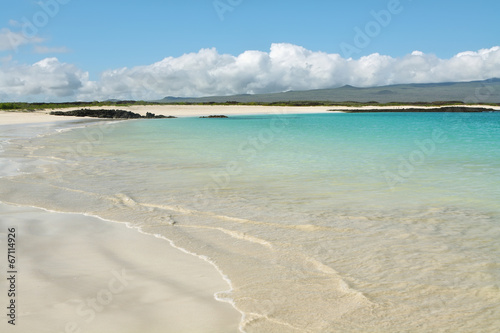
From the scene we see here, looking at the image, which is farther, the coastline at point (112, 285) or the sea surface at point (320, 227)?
the sea surface at point (320, 227)

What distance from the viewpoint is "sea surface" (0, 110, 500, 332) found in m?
4.80

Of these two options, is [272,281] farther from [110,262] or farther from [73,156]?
[73,156]

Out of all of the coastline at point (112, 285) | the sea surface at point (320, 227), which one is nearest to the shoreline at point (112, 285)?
the coastline at point (112, 285)

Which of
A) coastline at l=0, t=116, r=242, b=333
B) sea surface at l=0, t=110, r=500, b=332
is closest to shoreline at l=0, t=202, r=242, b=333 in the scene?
coastline at l=0, t=116, r=242, b=333

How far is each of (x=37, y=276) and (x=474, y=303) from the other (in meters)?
5.28

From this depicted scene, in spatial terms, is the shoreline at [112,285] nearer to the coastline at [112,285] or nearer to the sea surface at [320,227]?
the coastline at [112,285]

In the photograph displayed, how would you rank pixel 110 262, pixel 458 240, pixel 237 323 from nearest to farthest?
pixel 237 323 → pixel 110 262 → pixel 458 240

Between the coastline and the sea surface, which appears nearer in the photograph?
the coastline

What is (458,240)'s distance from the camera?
737 cm

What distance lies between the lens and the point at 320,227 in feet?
26.8

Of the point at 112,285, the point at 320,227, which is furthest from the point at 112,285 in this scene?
the point at 320,227

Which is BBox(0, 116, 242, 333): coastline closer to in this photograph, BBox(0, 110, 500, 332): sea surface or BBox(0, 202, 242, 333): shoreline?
BBox(0, 202, 242, 333): shoreline

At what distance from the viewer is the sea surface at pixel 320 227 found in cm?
480

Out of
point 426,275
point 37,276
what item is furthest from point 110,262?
point 426,275
